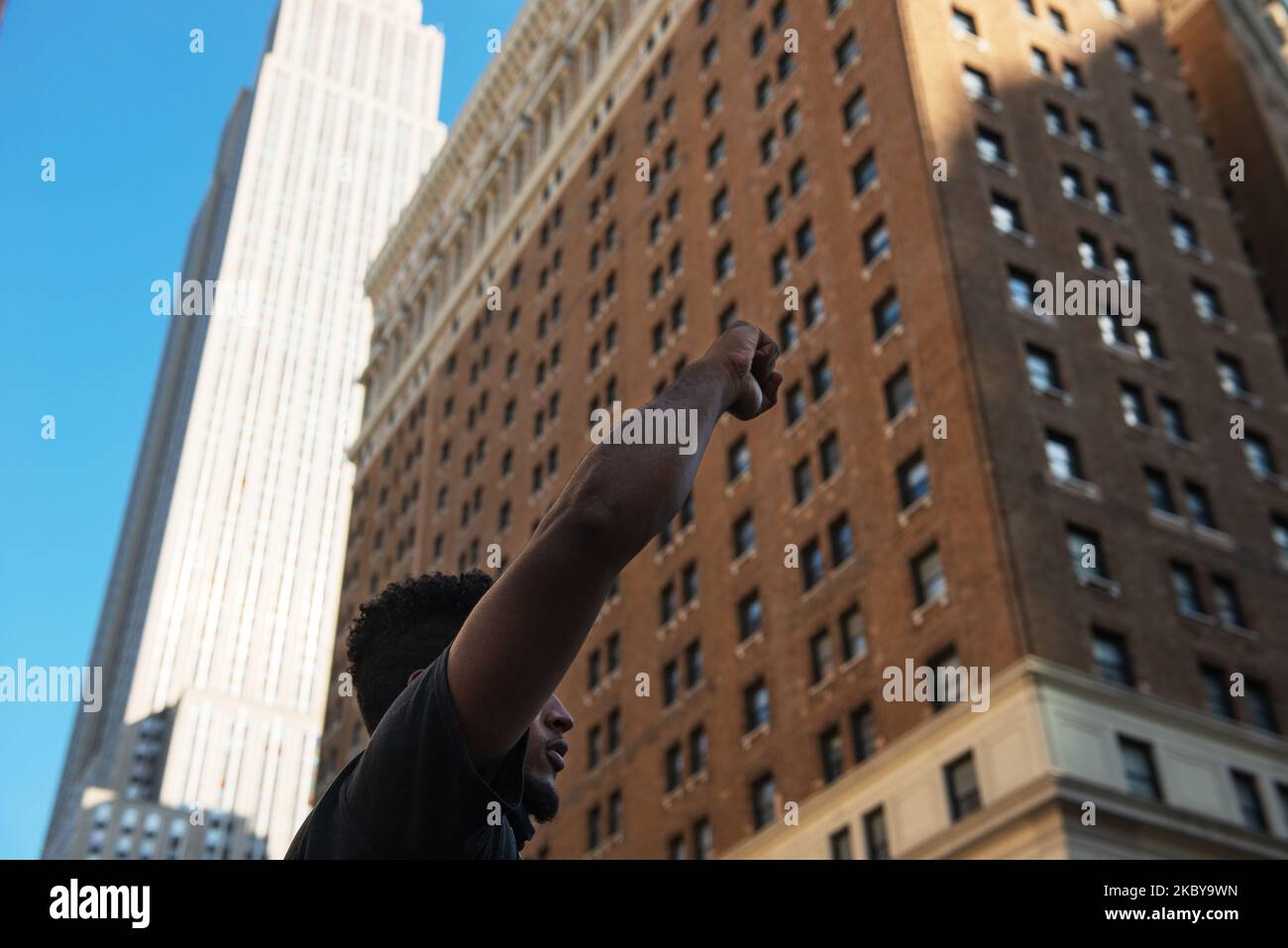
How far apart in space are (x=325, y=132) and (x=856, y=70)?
14415 cm

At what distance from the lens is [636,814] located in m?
44.1

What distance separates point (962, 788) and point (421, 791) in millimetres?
31101

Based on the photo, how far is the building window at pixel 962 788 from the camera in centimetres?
3209

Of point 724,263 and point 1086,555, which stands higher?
point 724,263

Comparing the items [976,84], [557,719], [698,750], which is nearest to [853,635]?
[698,750]

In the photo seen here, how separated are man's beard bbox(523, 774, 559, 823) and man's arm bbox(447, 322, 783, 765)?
0.70 m

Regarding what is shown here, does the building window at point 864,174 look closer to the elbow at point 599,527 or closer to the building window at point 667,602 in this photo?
the building window at point 667,602

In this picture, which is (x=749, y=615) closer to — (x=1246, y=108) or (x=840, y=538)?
(x=840, y=538)

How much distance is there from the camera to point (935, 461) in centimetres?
3669

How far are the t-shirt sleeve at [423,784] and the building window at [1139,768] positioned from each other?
3157cm

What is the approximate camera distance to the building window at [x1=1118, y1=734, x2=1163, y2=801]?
3216cm

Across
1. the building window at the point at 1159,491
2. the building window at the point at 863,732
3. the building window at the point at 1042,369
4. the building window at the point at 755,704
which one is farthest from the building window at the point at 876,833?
the building window at the point at 1042,369

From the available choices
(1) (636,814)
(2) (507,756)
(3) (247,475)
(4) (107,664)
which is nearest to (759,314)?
(1) (636,814)

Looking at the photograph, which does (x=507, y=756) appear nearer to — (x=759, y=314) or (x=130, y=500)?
(x=759, y=314)
